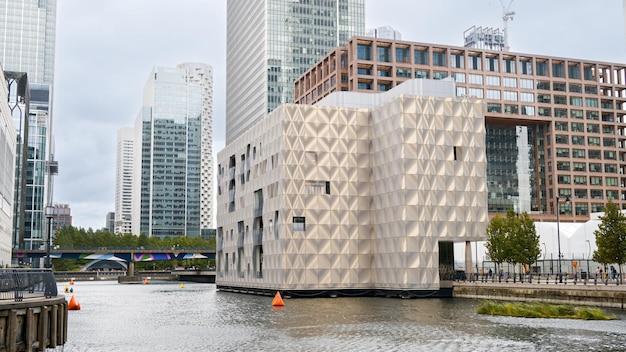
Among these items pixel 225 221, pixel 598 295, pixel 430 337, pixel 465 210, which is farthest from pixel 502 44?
pixel 430 337

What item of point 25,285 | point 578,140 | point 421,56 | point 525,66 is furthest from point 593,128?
point 25,285

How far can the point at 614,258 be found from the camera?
72125 millimetres

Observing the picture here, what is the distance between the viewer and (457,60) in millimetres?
159500

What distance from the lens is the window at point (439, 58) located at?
518 feet

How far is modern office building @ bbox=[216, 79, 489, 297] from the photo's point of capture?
79.4 meters

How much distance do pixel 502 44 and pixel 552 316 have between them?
152 m

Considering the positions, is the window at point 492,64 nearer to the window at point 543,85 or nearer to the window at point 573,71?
the window at point 543,85

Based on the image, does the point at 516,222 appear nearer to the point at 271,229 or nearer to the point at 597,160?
the point at 271,229

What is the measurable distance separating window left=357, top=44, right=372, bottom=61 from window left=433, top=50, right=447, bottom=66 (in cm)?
1509

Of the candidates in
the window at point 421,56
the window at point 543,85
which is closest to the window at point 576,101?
the window at point 543,85

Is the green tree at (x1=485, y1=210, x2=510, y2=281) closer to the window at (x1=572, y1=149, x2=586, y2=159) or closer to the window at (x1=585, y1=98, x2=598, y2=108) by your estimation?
the window at (x1=572, y1=149, x2=586, y2=159)

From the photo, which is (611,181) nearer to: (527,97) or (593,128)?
(593,128)

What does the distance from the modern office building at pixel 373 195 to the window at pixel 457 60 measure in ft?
236

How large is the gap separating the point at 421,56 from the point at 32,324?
444ft
